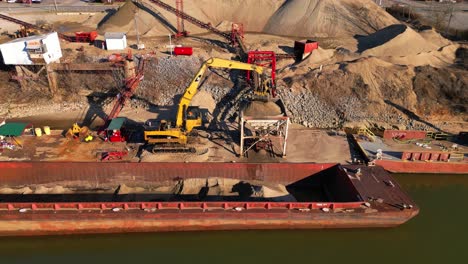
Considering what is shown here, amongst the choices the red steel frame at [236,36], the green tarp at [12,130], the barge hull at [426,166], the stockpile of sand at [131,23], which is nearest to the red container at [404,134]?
the barge hull at [426,166]

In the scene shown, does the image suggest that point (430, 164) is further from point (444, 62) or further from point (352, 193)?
point (444, 62)

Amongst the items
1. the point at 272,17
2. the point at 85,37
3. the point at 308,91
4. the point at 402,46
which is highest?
the point at 272,17

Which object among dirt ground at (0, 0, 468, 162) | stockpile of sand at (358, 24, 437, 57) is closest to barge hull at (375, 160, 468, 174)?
dirt ground at (0, 0, 468, 162)

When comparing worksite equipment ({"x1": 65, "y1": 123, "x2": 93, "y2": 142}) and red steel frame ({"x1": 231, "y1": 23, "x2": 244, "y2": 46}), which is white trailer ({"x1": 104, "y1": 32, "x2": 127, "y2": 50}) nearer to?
red steel frame ({"x1": 231, "y1": 23, "x2": 244, "y2": 46})

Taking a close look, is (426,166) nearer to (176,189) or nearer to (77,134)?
(176,189)

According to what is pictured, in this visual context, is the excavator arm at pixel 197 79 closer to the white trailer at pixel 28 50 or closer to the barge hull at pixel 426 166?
the barge hull at pixel 426 166

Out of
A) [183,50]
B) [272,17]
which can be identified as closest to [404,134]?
[183,50]
